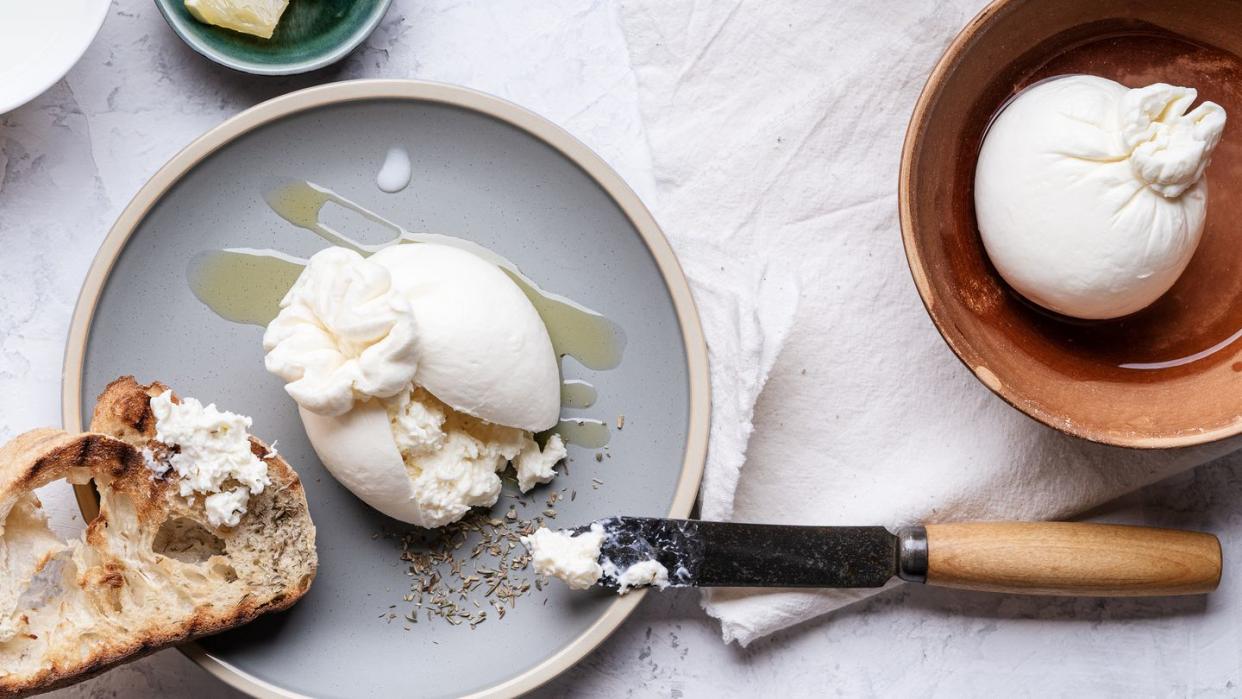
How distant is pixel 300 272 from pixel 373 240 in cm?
12

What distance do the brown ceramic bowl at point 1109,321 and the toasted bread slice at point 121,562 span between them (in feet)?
3.29

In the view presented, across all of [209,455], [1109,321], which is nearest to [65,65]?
[209,455]

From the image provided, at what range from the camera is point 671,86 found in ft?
5.68

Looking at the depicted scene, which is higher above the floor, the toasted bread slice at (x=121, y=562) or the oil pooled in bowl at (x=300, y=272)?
the oil pooled in bowl at (x=300, y=272)

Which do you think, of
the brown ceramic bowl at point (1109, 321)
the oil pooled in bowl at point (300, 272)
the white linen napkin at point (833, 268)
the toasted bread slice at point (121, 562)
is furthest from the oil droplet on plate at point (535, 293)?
the brown ceramic bowl at point (1109, 321)

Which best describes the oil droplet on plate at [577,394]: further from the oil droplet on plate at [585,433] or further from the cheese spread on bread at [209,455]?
the cheese spread on bread at [209,455]

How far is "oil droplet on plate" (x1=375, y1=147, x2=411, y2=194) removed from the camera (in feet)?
5.60

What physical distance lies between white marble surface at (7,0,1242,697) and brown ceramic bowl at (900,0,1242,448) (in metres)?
0.29

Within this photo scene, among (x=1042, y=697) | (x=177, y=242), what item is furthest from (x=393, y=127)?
(x=1042, y=697)

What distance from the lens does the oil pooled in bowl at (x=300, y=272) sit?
5.53ft

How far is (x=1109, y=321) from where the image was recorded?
5.24 ft

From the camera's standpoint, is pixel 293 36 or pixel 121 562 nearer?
pixel 121 562

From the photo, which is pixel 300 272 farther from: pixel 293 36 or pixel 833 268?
pixel 833 268

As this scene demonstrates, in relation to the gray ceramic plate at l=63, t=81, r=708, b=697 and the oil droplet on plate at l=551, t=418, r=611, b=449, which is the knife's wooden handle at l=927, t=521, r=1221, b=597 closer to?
the gray ceramic plate at l=63, t=81, r=708, b=697
